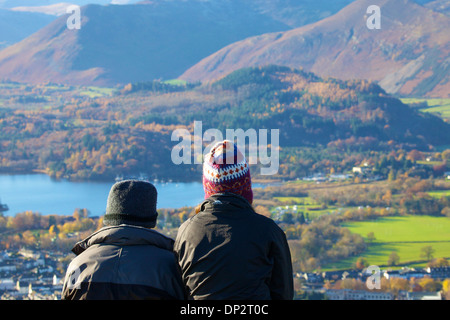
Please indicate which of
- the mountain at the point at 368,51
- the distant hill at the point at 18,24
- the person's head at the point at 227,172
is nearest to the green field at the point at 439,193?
the person's head at the point at 227,172

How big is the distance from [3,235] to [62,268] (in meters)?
7.50

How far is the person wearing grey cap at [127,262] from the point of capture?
260cm

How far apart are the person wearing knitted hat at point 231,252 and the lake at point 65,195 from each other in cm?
2790

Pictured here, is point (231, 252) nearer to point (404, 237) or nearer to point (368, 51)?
point (404, 237)

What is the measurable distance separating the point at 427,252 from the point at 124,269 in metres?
21.4

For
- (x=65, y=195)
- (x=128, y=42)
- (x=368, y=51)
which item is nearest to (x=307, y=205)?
(x=65, y=195)

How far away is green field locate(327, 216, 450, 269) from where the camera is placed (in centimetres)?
2230

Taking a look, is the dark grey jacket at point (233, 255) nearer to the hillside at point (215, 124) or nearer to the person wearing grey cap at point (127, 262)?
the person wearing grey cap at point (127, 262)

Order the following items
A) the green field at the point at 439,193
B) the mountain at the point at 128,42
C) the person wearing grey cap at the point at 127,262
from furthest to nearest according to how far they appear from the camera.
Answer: the mountain at the point at 128,42
the green field at the point at 439,193
the person wearing grey cap at the point at 127,262

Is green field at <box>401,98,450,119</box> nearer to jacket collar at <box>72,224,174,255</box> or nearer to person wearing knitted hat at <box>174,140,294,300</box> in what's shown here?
person wearing knitted hat at <box>174,140,294,300</box>

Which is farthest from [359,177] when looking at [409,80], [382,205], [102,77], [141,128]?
[102,77]

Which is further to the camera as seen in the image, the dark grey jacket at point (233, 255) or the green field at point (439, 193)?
the green field at point (439, 193)

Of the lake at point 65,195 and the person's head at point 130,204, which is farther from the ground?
the person's head at point 130,204
